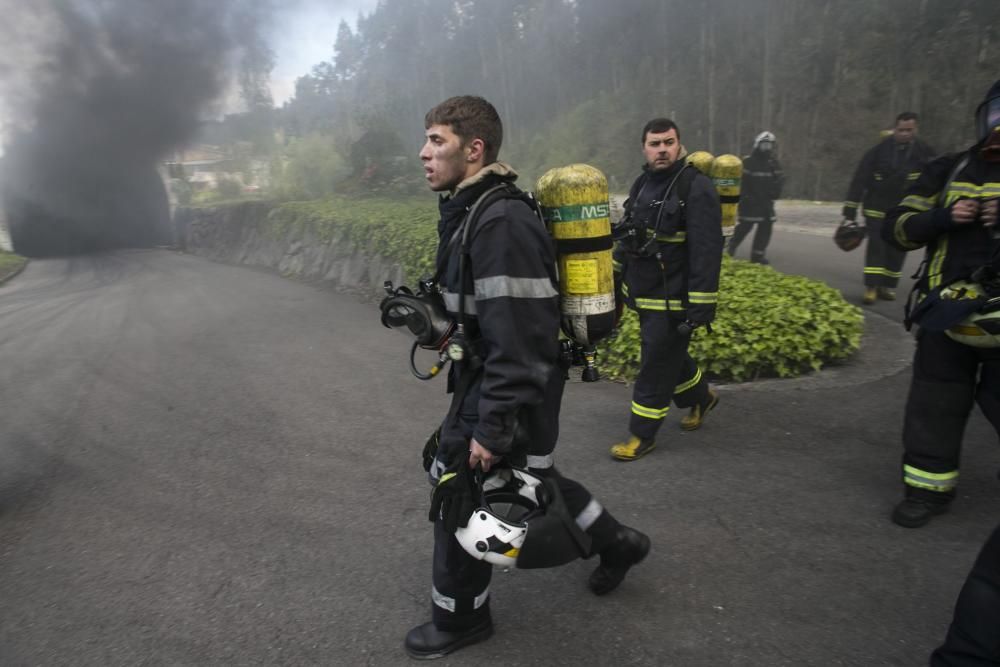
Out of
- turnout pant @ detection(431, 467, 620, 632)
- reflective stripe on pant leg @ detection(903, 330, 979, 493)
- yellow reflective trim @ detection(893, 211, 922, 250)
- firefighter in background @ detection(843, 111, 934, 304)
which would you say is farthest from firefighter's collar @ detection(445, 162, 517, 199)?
firefighter in background @ detection(843, 111, 934, 304)

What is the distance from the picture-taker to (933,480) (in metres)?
2.97

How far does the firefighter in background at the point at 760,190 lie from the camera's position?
897 centimetres

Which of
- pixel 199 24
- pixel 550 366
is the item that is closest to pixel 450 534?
pixel 550 366

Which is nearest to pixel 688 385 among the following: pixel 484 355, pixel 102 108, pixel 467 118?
pixel 484 355

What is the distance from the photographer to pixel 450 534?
2262 millimetres

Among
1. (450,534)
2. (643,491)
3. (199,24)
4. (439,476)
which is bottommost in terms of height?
(643,491)

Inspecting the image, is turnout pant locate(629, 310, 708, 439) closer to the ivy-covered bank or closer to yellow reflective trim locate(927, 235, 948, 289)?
yellow reflective trim locate(927, 235, 948, 289)

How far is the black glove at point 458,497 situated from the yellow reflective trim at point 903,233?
7.89 feet

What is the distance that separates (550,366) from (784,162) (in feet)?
82.3

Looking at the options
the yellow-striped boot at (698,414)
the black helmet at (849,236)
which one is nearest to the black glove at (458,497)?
the yellow-striped boot at (698,414)

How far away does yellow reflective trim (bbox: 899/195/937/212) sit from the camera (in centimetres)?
295

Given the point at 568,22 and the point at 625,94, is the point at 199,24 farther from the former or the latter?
the point at 568,22

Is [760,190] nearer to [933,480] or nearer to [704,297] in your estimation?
[704,297]

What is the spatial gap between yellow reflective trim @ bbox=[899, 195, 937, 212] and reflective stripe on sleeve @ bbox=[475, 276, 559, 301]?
2099mm
